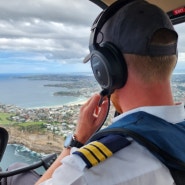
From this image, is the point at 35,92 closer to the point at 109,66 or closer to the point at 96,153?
the point at 109,66

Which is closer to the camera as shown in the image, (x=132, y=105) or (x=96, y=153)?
(x=96, y=153)

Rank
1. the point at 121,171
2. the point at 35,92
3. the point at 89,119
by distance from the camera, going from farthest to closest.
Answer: the point at 35,92, the point at 89,119, the point at 121,171

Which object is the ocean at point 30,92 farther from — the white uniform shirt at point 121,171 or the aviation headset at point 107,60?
the white uniform shirt at point 121,171

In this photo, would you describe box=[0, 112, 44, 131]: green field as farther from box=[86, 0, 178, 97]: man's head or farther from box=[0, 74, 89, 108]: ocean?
box=[86, 0, 178, 97]: man's head

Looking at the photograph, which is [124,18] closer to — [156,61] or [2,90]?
[156,61]

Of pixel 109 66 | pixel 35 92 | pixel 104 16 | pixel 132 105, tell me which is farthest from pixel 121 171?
pixel 35 92

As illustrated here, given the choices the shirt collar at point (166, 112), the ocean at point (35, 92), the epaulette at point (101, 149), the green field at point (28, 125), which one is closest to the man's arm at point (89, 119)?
the shirt collar at point (166, 112)

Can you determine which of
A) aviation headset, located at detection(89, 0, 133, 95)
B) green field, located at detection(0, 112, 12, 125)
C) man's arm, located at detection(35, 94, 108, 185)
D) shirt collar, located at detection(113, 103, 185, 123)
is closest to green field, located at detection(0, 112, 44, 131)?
green field, located at detection(0, 112, 12, 125)

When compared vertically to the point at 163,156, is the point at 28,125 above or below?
below
